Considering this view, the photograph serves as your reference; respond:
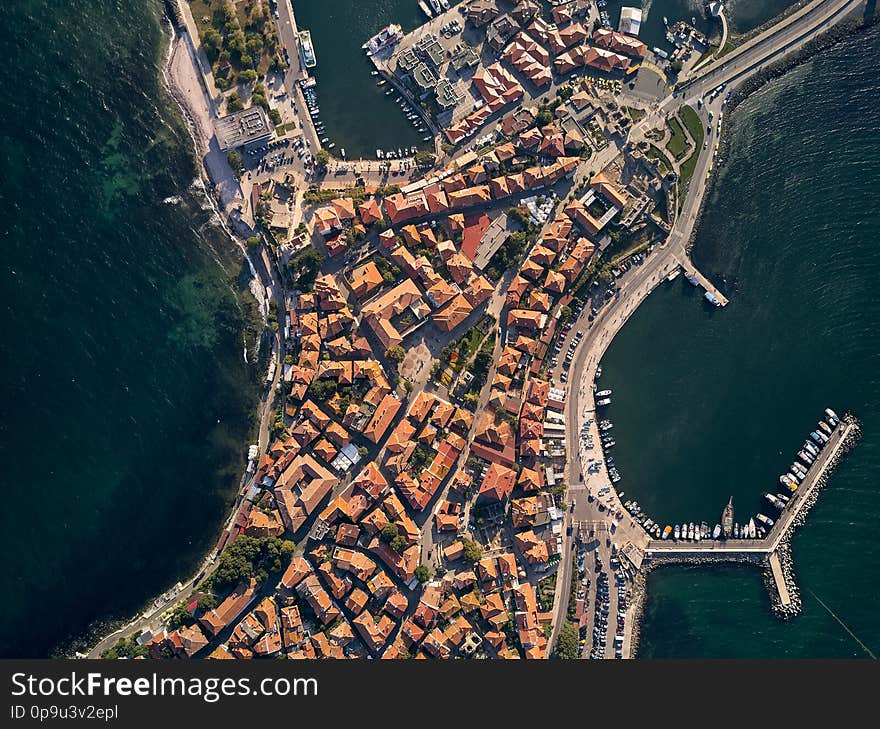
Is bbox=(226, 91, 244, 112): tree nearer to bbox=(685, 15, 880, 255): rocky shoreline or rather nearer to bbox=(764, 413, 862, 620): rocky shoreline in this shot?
bbox=(685, 15, 880, 255): rocky shoreline

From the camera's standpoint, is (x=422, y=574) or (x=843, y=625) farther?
(x=843, y=625)

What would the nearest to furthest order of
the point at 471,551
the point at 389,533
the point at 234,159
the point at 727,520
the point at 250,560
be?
the point at 389,533
the point at 250,560
the point at 471,551
the point at 234,159
the point at 727,520

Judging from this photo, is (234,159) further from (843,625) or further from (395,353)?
(843,625)

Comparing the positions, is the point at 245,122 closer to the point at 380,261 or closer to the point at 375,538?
Answer: the point at 380,261

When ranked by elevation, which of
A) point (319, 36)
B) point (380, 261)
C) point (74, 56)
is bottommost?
point (380, 261)

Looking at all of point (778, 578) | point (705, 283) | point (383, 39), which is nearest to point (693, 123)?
point (705, 283)

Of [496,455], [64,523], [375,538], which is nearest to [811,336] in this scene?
[496,455]

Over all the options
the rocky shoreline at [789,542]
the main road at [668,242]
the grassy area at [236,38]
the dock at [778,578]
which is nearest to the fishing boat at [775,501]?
the rocky shoreline at [789,542]

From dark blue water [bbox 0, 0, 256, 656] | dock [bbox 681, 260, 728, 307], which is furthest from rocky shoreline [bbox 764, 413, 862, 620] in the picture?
A: dark blue water [bbox 0, 0, 256, 656]

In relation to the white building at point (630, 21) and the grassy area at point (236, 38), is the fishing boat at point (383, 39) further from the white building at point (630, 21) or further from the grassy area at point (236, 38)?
the white building at point (630, 21)
